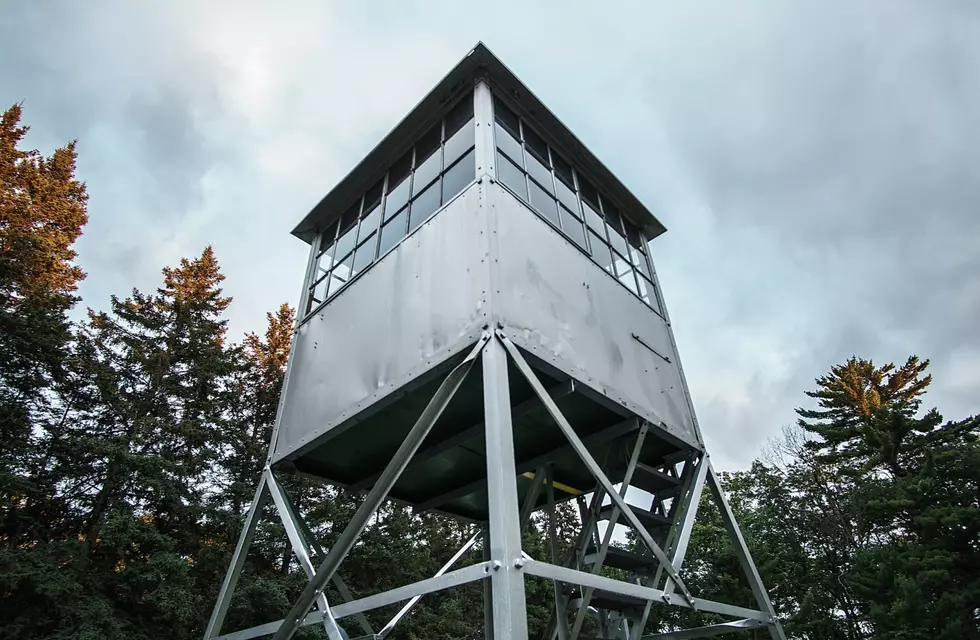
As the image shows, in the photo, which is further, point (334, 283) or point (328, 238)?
point (328, 238)

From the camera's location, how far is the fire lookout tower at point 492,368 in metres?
3.96

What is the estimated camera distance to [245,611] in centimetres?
1303

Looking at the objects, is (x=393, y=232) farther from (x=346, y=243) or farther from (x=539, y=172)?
(x=539, y=172)

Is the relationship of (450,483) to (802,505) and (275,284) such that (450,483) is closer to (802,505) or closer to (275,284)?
(802,505)

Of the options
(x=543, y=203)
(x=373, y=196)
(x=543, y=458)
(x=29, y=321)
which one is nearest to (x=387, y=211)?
(x=373, y=196)

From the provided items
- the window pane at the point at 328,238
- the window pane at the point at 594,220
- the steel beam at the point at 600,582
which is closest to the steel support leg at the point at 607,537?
the steel beam at the point at 600,582

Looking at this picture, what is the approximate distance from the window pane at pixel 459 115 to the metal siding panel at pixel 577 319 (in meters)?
1.51

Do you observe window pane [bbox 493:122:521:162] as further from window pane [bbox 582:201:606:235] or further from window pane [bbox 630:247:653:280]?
window pane [bbox 630:247:653:280]

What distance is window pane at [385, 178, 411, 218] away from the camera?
6.19m

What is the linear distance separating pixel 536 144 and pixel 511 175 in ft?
3.87

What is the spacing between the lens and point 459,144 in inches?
228

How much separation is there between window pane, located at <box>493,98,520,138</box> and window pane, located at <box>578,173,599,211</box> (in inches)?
44.9

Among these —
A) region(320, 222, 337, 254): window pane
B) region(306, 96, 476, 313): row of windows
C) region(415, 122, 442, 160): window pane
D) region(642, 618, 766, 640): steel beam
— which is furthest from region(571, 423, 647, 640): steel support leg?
region(320, 222, 337, 254): window pane

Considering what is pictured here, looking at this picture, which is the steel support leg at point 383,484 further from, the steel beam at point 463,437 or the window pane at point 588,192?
the window pane at point 588,192
